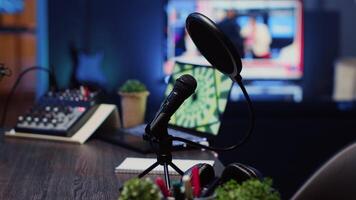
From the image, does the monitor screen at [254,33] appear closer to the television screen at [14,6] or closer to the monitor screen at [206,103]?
the television screen at [14,6]

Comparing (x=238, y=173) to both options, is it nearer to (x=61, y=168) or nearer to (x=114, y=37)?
(x=61, y=168)

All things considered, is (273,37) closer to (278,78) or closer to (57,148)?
(278,78)

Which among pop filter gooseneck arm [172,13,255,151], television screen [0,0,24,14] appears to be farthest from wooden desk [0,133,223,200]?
television screen [0,0,24,14]

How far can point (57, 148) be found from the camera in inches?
80.6

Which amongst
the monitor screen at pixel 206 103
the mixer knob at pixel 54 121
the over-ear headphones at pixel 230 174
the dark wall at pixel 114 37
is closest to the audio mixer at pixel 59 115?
the mixer knob at pixel 54 121

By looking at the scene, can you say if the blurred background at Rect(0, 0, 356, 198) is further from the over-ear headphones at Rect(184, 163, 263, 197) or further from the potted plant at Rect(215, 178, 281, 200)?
the potted plant at Rect(215, 178, 281, 200)

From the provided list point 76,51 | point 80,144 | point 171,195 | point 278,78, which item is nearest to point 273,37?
point 278,78

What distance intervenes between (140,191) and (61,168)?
0.82 meters

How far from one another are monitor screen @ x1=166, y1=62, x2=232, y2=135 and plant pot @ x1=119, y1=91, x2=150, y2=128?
270mm

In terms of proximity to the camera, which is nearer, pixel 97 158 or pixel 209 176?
pixel 209 176

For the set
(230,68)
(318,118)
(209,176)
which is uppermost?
(230,68)

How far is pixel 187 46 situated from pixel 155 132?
2193 millimetres

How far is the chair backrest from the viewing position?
1.61 metres

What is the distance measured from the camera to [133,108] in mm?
2426
